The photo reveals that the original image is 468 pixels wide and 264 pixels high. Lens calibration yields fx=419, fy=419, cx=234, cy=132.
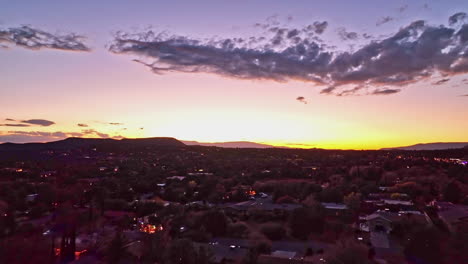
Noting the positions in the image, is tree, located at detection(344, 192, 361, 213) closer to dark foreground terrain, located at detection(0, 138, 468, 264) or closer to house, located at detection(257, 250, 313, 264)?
dark foreground terrain, located at detection(0, 138, 468, 264)

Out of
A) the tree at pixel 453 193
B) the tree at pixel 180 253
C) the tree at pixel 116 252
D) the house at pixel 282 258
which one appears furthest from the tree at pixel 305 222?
the tree at pixel 453 193

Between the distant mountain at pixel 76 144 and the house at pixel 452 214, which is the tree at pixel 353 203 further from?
the distant mountain at pixel 76 144

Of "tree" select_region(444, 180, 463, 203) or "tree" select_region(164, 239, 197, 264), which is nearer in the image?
"tree" select_region(164, 239, 197, 264)

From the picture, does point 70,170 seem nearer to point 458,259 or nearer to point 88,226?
point 88,226

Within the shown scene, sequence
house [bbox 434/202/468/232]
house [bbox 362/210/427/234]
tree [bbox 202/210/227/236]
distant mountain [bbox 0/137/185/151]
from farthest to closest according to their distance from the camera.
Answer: distant mountain [bbox 0/137/185/151] → house [bbox 362/210/427/234] → tree [bbox 202/210/227/236] → house [bbox 434/202/468/232]

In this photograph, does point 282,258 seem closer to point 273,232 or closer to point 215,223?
point 273,232

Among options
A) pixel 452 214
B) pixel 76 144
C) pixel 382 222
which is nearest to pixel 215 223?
pixel 382 222

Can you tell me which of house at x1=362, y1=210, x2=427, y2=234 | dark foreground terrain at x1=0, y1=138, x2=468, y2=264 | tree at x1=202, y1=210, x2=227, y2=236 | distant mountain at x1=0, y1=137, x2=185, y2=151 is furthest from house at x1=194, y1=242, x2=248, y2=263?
distant mountain at x1=0, y1=137, x2=185, y2=151

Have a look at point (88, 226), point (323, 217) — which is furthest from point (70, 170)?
point (323, 217)
